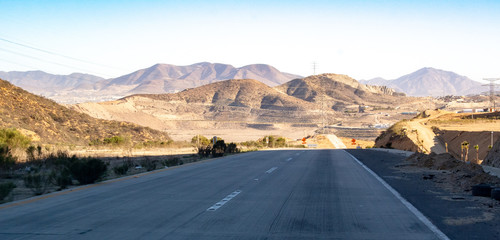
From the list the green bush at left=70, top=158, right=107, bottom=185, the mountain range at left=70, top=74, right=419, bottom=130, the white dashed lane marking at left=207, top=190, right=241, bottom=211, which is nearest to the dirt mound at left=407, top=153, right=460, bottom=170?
the white dashed lane marking at left=207, top=190, right=241, bottom=211

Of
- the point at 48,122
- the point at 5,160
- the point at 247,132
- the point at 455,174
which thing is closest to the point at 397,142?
the point at 48,122

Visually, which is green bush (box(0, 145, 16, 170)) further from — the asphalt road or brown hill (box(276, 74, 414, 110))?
brown hill (box(276, 74, 414, 110))

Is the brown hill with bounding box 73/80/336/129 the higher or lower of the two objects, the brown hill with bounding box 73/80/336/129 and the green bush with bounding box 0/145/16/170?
the higher

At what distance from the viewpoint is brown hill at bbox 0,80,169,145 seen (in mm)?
46656

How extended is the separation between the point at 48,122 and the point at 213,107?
84773 mm

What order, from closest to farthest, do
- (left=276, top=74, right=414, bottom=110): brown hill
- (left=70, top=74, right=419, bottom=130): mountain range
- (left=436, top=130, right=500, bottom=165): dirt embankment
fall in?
(left=436, top=130, right=500, bottom=165): dirt embankment < (left=70, top=74, right=419, bottom=130): mountain range < (left=276, top=74, right=414, bottom=110): brown hill

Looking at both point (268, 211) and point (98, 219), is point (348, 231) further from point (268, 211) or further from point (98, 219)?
point (98, 219)

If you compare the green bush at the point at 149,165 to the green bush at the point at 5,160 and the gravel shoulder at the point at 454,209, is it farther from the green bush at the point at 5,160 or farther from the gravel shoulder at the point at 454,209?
the gravel shoulder at the point at 454,209

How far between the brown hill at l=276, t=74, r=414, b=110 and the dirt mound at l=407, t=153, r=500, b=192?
428ft

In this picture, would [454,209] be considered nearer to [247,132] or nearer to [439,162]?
[439,162]

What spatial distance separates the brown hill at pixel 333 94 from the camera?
533 feet

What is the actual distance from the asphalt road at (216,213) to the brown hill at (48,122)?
34201 millimetres

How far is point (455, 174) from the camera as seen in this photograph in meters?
18.1

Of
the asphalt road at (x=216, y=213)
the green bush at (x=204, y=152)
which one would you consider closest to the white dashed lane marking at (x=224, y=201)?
the asphalt road at (x=216, y=213)
